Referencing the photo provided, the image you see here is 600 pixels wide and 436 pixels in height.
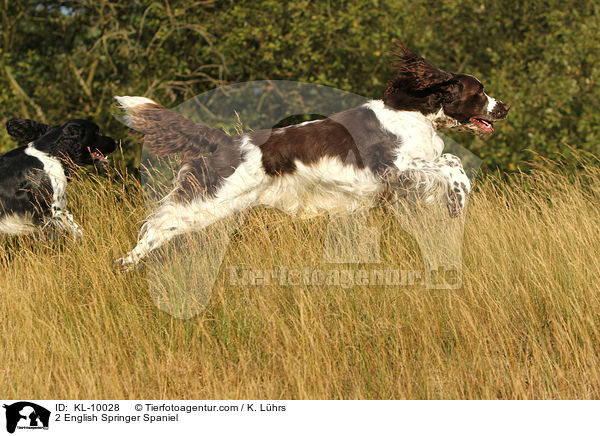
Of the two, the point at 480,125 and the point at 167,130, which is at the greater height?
the point at 480,125

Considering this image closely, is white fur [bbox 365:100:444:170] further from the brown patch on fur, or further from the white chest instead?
the white chest

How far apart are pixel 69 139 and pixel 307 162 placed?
196cm

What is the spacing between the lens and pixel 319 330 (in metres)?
2.81

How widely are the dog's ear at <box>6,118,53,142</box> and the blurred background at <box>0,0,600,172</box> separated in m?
3.29

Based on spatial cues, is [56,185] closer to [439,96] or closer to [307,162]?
[307,162]

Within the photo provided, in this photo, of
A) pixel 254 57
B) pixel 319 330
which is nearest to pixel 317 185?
pixel 319 330

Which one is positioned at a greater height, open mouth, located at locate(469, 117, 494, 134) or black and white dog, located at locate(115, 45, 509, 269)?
open mouth, located at locate(469, 117, 494, 134)

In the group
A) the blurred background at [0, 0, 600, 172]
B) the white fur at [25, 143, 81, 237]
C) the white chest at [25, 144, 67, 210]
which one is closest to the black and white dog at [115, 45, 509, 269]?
the white fur at [25, 143, 81, 237]

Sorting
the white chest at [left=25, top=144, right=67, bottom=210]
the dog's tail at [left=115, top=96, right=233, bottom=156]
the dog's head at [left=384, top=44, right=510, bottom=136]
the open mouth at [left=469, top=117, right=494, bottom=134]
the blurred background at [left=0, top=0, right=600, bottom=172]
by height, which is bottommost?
the blurred background at [left=0, top=0, right=600, bottom=172]

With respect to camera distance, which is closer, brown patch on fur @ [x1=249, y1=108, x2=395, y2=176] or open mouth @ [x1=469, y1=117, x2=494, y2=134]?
brown patch on fur @ [x1=249, y1=108, x2=395, y2=176]

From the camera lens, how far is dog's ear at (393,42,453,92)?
419 cm

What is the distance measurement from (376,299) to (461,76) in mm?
2078

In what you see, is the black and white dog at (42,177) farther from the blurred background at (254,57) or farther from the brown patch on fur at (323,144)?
the blurred background at (254,57)
